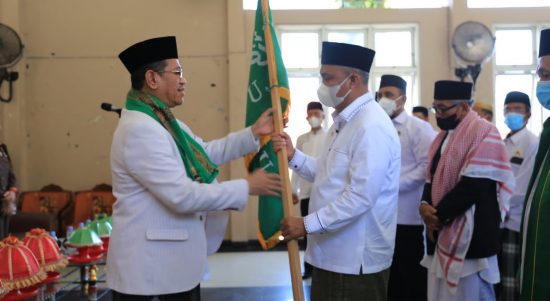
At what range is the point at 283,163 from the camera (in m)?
2.33

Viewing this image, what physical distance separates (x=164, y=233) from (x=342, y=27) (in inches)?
239

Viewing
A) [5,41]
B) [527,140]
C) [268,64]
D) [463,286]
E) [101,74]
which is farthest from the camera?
[101,74]

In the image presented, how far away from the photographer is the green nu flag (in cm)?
242

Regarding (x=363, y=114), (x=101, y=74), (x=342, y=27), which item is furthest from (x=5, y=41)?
(x=363, y=114)

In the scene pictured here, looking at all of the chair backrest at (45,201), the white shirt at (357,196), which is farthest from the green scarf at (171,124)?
the chair backrest at (45,201)

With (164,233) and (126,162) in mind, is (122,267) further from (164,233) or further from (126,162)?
(126,162)

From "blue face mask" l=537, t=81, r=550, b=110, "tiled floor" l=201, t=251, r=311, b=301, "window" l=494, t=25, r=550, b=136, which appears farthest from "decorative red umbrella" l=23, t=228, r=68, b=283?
"window" l=494, t=25, r=550, b=136

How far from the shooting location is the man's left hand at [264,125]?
246 centimetres

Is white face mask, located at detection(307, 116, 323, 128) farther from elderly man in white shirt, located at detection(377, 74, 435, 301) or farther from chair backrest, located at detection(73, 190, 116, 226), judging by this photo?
chair backrest, located at detection(73, 190, 116, 226)

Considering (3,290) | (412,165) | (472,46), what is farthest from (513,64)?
(3,290)

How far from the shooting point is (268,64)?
97.2 inches

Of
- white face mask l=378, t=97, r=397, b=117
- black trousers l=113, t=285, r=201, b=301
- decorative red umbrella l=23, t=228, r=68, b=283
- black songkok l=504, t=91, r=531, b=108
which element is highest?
black songkok l=504, t=91, r=531, b=108

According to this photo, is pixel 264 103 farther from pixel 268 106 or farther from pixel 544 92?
pixel 544 92

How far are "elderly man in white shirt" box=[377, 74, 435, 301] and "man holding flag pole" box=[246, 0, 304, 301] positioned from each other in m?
1.31
